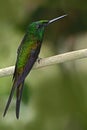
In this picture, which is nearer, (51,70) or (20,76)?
(20,76)

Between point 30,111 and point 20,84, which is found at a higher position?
point 20,84

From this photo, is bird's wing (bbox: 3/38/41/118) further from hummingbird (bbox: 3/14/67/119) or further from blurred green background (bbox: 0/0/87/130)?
blurred green background (bbox: 0/0/87/130)

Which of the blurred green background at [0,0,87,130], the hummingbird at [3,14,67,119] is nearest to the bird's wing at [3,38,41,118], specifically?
the hummingbird at [3,14,67,119]

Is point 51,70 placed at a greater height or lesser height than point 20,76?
lesser

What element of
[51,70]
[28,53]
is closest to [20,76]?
[28,53]

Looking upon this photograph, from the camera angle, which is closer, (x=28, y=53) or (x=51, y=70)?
(x=28, y=53)

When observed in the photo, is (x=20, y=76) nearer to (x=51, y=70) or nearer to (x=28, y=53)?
(x=28, y=53)

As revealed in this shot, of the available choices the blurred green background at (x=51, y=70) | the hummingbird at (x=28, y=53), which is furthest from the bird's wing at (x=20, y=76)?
the blurred green background at (x=51, y=70)

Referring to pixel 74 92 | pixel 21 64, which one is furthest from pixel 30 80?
pixel 21 64

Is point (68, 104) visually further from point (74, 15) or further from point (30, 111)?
point (74, 15)
